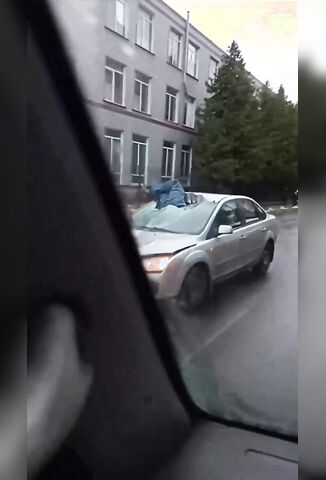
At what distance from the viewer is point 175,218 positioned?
1.67 meters

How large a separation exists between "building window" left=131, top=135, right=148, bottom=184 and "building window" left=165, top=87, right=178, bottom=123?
114mm

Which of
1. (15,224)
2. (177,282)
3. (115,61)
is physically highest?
(115,61)

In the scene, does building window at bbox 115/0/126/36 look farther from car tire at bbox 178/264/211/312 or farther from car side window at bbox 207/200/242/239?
car tire at bbox 178/264/211/312

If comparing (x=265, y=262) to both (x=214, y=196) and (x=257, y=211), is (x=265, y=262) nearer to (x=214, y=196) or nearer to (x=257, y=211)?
(x=257, y=211)

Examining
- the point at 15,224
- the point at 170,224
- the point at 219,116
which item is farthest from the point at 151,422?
the point at 219,116

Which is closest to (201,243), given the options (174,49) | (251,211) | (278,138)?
(251,211)

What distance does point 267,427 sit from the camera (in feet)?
5.26

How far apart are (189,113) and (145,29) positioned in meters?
0.31

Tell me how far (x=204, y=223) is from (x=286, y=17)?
0.68 metres

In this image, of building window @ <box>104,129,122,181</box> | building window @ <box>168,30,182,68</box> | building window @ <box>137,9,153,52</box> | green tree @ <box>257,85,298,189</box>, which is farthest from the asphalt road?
building window @ <box>137,9,153,52</box>

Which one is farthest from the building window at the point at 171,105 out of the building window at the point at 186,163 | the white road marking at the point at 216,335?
the white road marking at the point at 216,335

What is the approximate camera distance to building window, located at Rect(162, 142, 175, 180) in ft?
5.55

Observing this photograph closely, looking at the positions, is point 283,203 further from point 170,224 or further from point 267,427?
point 267,427

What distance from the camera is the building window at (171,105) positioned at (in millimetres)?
1691
